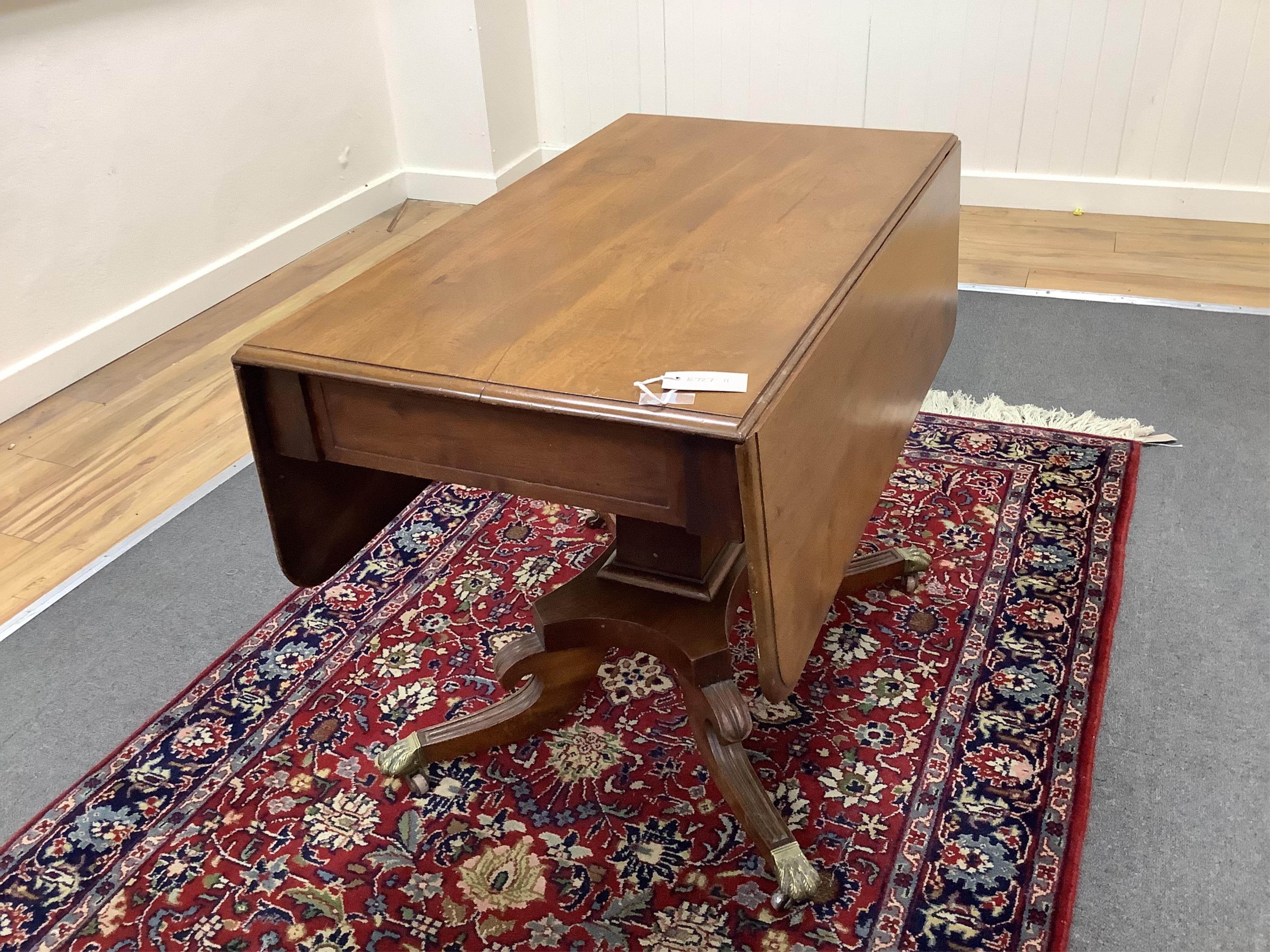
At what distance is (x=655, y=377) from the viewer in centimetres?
102

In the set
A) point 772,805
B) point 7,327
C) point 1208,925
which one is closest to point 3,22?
point 7,327

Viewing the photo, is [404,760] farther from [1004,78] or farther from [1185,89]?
[1185,89]

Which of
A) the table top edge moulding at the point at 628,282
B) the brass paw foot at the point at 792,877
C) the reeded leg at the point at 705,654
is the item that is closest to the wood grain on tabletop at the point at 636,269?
the table top edge moulding at the point at 628,282

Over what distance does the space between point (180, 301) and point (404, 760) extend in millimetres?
1802

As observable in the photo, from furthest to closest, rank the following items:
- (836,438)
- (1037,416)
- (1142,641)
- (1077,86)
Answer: (1077,86) → (1037,416) → (1142,641) → (836,438)

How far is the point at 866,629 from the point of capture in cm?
167

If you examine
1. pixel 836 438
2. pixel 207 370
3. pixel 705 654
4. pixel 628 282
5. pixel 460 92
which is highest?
pixel 628 282

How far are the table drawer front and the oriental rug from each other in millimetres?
522

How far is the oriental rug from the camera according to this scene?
1252 millimetres

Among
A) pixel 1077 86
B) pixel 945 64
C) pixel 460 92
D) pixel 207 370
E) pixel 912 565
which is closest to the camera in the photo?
pixel 912 565

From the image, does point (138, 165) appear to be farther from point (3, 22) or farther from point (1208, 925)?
point (1208, 925)

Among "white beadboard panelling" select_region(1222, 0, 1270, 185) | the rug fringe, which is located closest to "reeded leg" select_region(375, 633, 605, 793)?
the rug fringe

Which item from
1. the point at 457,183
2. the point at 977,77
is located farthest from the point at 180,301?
the point at 977,77

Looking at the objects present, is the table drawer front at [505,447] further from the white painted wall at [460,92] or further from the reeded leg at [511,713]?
the white painted wall at [460,92]
